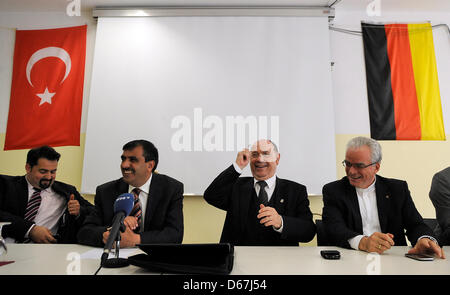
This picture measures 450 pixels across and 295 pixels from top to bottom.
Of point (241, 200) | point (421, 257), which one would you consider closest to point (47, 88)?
point (241, 200)

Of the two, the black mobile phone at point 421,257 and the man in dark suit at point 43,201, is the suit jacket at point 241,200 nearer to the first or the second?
the black mobile phone at point 421,257

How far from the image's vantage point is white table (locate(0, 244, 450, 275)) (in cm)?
131

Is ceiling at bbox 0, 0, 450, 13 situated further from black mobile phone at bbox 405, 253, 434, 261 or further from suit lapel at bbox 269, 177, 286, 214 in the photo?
black mobile phone at bbox 405, 253, 434, 261

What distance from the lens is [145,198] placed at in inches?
90.9

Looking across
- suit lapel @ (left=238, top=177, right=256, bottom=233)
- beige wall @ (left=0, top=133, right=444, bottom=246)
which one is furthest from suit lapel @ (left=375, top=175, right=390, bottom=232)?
beige wall @ (left=0, top=133, right=444, bottom=246)

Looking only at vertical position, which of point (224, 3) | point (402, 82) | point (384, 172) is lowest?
point (384, 172)

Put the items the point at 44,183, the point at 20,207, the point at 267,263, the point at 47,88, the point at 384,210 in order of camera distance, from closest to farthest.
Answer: the point at 267,263
the point at 384,210
the point at 20,207
the point at 44,183
the point at 47,88

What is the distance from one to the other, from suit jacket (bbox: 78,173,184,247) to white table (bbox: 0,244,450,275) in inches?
13.5

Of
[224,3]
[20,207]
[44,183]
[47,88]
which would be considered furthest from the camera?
[47,88]

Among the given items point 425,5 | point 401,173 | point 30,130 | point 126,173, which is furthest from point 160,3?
point 401,173

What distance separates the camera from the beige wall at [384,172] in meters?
3.94

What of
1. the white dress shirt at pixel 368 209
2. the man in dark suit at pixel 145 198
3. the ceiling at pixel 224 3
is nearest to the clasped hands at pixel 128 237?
the man in dark suit at pixel 145 198

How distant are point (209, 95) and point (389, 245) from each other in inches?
111

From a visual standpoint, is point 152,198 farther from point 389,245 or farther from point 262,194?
point 389,245
